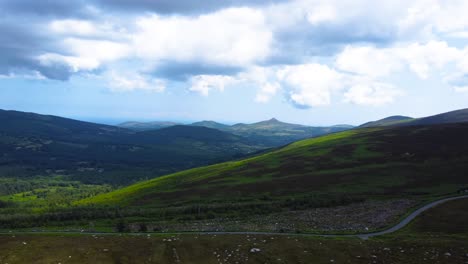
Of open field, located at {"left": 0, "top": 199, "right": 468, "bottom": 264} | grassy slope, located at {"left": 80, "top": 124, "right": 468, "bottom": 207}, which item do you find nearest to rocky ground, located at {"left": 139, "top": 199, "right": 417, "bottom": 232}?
open field, located at {"left": 0, "top": 199, "right": 468, "bottom": 264}

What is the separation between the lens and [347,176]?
146125 millimetres

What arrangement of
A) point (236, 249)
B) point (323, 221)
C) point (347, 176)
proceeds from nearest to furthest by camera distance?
point (236, 249) → point (323, 221) → point (347, 176)

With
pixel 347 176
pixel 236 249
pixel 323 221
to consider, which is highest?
pixel 347 176

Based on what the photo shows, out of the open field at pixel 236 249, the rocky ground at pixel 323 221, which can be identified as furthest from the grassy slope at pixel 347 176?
the open field at pixel 236 249

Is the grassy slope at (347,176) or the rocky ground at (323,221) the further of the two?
the grassy slope at (347,176)

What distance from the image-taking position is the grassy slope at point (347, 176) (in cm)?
12825

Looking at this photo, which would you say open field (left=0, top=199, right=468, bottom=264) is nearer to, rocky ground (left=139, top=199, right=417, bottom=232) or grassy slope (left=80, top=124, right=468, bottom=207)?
rocky ground (left=139, top=199, right=417, bottom=232)

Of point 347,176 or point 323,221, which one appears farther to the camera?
point 347,176

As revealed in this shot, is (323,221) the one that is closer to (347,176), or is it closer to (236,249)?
(236,249)

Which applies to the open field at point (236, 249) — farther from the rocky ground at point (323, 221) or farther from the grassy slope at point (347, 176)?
the grassy slope at point (347, 176)

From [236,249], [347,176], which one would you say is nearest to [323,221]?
[236,249]

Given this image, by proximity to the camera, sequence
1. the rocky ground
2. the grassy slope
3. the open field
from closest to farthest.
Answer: the open field → the rocky ground → the grassy slope

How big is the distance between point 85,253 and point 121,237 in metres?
10.6

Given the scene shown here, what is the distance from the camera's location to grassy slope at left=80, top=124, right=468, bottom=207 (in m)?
128
